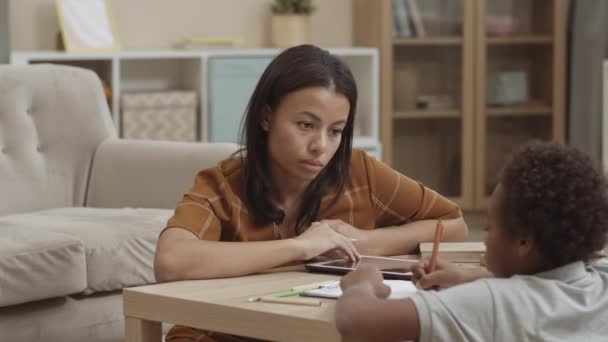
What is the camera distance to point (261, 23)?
4648mm

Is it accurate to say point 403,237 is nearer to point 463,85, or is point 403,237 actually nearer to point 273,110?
point 273,110

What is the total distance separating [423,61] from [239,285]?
353 centimetres

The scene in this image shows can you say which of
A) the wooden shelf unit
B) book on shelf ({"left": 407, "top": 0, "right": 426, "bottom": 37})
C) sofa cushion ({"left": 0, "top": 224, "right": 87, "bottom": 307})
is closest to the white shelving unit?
the wooden shelf unit

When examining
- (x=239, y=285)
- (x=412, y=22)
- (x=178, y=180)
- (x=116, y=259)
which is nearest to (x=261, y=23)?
(x=412, y=22)

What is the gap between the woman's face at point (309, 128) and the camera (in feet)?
5.06

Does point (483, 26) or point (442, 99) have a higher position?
point (483, 26)

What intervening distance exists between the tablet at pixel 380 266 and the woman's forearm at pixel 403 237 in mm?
93

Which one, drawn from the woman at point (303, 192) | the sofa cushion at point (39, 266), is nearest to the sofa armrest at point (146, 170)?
the sofa cushion at point (39, 266)

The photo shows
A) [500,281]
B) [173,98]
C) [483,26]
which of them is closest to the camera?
[500,281]

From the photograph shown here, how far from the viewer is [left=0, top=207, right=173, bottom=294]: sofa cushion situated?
226 cm

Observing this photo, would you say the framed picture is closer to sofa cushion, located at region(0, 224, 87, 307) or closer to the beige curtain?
sofa cushion, located at region(0, 224, 87, 307)

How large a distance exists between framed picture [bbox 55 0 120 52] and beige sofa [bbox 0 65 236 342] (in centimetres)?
98

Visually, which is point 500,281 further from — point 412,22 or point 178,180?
point 412,22

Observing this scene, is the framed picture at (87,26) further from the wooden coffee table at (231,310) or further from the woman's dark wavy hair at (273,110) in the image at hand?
the wooden coffee table at (231,310)
